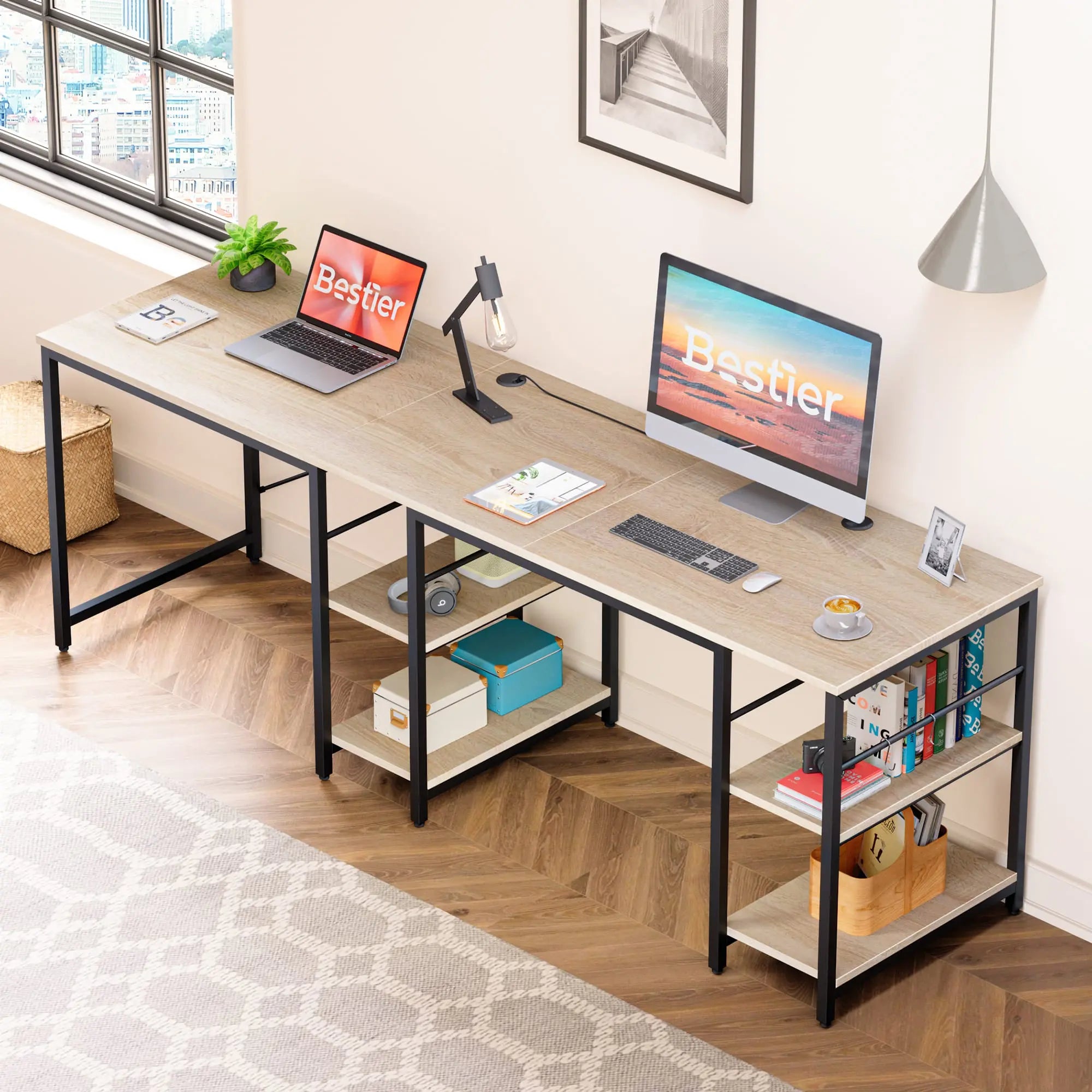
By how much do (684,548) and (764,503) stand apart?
290 millimetres

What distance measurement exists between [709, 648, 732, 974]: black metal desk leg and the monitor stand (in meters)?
0.38

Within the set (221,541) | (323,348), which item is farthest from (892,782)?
(221,541)

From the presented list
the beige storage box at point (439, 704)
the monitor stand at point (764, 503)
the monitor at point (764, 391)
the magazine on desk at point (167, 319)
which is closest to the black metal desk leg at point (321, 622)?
the beige storage box at point (439, 704)

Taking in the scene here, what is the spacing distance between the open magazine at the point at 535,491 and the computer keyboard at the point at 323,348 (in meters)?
0.66

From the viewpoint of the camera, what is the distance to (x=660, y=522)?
4.16 m

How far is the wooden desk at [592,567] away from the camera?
3.85m

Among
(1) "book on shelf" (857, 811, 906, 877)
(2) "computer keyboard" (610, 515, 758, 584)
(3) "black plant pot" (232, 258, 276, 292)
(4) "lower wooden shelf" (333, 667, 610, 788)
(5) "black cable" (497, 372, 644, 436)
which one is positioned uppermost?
(3) "black plant pot" (232, 258, 276, 292)

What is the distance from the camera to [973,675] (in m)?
4.07

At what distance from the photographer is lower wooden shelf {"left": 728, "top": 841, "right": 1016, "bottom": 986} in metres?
4.00

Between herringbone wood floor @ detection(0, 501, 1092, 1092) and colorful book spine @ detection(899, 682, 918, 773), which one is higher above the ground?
colorful book spine @ detection(899, 682, 918, 773)

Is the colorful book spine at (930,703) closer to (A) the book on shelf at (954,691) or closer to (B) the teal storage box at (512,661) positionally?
(A) the book on shelf at (954,691)

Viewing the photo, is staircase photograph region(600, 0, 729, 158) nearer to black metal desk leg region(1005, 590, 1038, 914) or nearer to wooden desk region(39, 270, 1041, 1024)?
wooden desk region(39, 270, 1041, 1024)

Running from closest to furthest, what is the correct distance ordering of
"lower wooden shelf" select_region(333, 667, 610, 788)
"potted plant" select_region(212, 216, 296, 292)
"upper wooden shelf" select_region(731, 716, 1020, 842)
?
"upper wooden shelf" select_region(731, 716, 1020, 842) < "lower wooden shelf" select_region(333, 667, 610, 788) < "potted plant" select_region(212, 216, 296, 292)

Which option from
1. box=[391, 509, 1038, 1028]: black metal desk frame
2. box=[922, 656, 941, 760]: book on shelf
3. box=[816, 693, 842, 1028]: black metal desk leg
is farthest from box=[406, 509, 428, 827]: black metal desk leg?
box=[922, 656, 941, 760]: book on shelf
